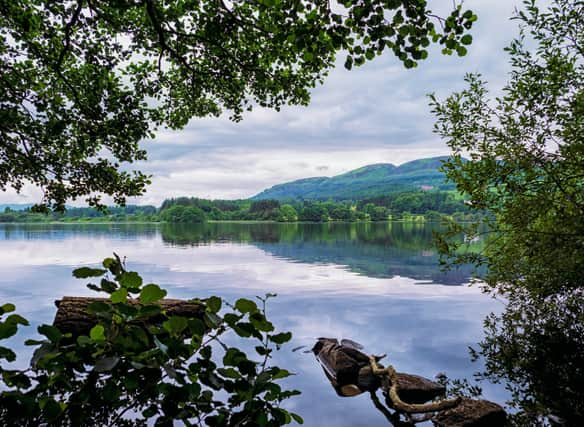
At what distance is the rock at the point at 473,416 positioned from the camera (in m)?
7.77

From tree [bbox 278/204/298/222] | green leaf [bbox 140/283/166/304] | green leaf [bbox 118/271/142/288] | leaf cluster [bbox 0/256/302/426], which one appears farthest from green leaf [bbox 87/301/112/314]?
tree [bbox 278/204/298/222]

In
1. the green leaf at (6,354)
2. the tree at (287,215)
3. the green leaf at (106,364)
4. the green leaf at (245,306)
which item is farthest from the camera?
the tree at (287,215)

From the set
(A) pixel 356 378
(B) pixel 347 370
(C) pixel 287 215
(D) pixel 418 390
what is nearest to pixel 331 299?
(B) pixel 347 370

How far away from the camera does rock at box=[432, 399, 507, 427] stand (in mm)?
7773

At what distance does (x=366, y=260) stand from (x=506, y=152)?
32980 mm

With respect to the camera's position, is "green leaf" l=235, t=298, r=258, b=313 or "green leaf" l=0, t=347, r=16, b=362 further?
"green leaf" l=235, t=298, r=258, b=313

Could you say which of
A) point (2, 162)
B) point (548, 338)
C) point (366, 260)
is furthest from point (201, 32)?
point (366, 260)

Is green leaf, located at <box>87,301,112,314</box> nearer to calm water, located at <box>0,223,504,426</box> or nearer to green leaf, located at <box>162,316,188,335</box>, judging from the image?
green leaf, located at <box>162,316,188,335</box>

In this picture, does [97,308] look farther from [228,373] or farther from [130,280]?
[228,373]

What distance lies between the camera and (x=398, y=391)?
955 centimetres

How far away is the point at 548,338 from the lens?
489 inches

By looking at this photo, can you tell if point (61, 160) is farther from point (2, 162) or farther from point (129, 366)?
point (129, 366)

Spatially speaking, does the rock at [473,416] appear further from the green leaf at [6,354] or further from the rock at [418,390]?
the green leaf at [6,354]

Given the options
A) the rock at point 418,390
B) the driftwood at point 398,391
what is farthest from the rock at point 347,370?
the rock at point 418,390
